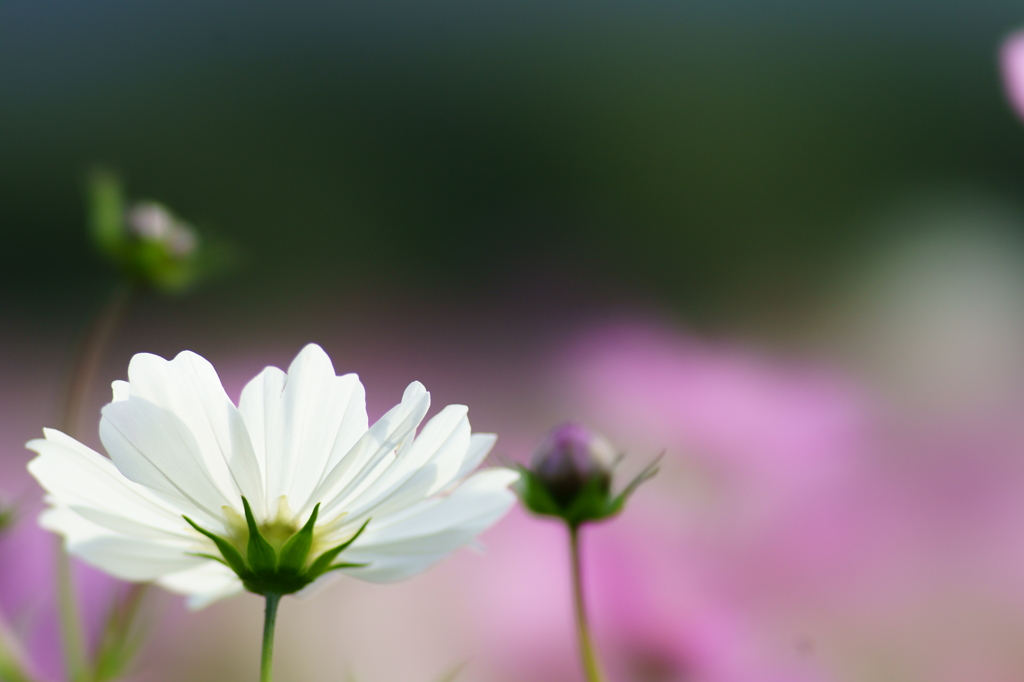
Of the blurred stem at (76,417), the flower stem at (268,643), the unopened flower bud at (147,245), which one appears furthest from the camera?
the unopened flower bud at (147,245)

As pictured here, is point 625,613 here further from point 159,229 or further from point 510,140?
point 510,140

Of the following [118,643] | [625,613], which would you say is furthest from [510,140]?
[118,643]

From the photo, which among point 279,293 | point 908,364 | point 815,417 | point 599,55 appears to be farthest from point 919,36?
point 815,417

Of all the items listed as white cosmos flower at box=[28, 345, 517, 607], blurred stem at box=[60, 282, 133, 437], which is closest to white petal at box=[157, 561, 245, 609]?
white cosmos flower at box=[28, 345, 517, 607]

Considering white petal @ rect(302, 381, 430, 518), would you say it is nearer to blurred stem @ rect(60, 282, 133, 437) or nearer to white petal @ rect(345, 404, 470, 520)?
white petal @ rect(345, 404, 470, 520)

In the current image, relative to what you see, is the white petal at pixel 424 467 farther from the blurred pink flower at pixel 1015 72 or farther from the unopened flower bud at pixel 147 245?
the unopened flower bud at pixel 147 245

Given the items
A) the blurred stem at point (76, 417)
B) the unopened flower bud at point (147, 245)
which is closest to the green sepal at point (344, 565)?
the blurred stem at point (76, 417)

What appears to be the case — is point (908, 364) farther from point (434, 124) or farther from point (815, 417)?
point (434, 124)
